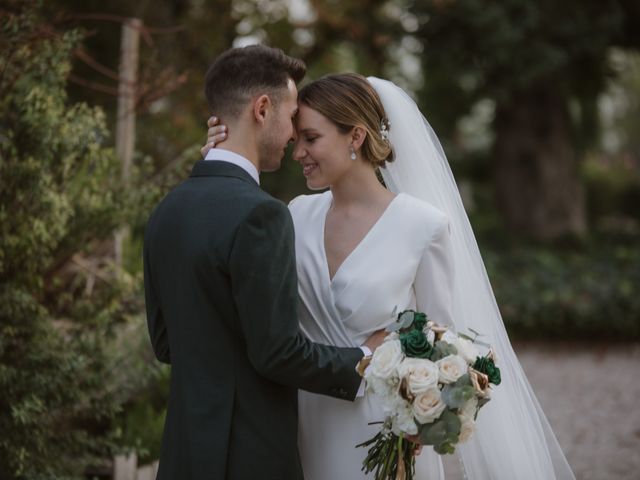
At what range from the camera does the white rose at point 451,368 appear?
7.54 feet

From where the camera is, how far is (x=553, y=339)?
10.0 metres

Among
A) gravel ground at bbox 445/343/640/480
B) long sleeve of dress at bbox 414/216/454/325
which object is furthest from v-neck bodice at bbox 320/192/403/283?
gravel ground at bbox 445/343/640/480

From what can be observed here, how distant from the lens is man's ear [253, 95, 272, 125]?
2521mm

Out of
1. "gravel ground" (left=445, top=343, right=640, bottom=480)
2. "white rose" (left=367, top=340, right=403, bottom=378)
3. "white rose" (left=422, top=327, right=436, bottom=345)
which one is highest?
"white rose" (left=422, top=327, right=436, bottom=345)

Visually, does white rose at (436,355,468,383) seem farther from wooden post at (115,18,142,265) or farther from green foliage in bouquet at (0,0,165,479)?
wooden post at (115,18,142,265)

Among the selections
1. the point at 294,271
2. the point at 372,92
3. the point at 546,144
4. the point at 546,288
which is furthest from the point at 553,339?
the point at 294,271

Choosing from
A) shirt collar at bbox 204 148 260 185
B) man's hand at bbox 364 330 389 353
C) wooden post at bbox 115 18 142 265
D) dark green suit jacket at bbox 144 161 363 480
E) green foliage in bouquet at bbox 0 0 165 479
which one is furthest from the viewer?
wooden post at bbox 115 18 142 265

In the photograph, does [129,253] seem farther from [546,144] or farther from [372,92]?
[546,144]

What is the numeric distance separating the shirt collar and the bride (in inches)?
4.0

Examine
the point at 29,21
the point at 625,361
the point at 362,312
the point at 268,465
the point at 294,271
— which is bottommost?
the point at 625,361

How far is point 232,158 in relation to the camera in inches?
98.5

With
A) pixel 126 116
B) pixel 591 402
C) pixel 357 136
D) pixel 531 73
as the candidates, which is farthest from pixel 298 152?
pixel 531 73

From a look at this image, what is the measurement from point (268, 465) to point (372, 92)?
1.55m

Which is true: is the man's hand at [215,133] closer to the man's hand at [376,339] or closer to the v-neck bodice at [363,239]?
the v-neck bodice at [363,239]
